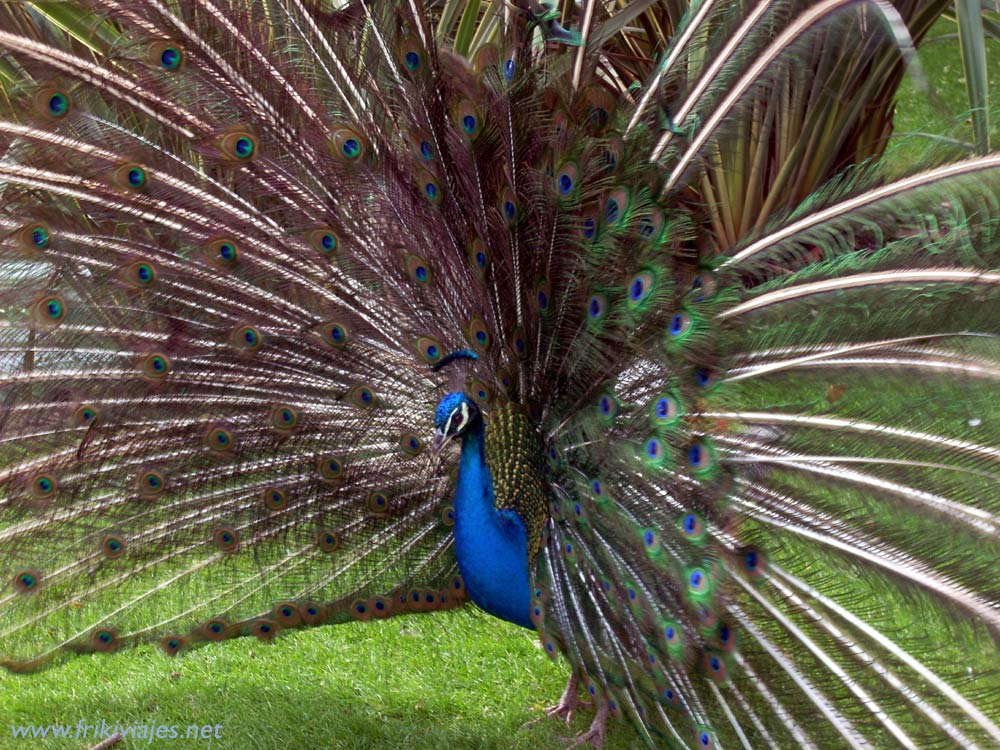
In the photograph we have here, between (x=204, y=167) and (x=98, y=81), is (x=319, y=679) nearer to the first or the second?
(x=204, y=167)

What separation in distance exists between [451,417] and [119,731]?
1928 mm

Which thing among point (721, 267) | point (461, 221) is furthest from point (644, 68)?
point (721, 267)

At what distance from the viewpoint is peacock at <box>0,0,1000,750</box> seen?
2566mm

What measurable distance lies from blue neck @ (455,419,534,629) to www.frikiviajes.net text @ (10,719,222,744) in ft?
4.29

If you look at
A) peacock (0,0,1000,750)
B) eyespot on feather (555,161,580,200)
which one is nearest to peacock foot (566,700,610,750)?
peacock (0,0,1000,750)

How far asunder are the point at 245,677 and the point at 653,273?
2554 millimetres

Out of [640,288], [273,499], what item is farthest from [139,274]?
[640,288]

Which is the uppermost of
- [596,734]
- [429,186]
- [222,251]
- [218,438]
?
[429,186]

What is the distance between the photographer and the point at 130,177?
315 centimetres

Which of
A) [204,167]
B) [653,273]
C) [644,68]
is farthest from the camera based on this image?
[644,68]

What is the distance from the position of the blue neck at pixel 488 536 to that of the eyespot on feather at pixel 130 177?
1275 mm

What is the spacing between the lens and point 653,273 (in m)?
2.96

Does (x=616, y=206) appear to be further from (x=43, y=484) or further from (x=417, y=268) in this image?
(x=43, y=484)

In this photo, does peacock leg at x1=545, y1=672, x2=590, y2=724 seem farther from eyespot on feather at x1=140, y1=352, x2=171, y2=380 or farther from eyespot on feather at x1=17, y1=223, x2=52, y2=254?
eyespot on feather at x1=17, y1=223, x2=52, y2=254
